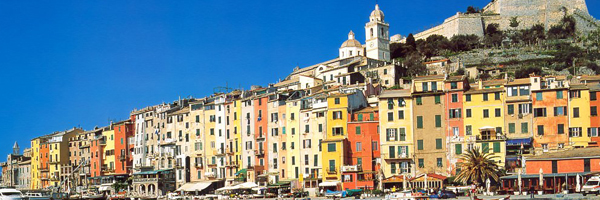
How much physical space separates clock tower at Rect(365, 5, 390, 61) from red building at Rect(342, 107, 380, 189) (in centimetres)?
6616

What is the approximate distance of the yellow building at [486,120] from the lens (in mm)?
72625

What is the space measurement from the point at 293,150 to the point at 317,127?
4.37 meters

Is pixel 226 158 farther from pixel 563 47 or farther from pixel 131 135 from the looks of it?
pixel 563 47

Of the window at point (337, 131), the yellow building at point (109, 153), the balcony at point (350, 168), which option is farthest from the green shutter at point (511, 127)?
the yellow building at point (109, 153)

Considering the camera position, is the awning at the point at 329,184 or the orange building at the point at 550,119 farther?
the awning at the point at 329,184

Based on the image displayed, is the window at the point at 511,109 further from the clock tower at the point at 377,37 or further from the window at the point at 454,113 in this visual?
the clock tower at the point at 377,37

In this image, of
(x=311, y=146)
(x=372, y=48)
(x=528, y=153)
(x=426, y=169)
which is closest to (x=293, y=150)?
(x=311, y=146)

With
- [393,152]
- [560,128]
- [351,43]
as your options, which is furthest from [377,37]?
[560,128]

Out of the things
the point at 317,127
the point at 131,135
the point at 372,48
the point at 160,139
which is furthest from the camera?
the point at 372,48

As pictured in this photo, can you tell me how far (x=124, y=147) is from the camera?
114 metres

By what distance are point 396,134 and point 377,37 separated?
7158 cm

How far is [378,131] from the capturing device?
7975cm

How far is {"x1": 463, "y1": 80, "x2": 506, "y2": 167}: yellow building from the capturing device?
2859 inches

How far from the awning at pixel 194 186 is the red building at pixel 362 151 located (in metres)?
22.1
